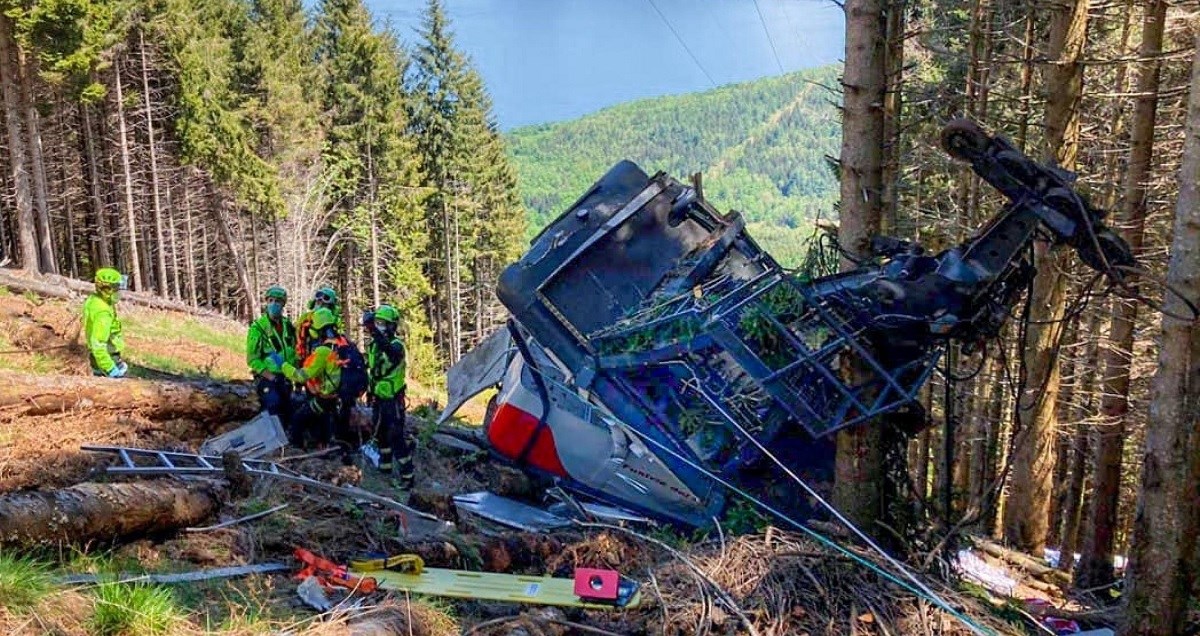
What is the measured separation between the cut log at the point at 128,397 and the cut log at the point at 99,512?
123 inches

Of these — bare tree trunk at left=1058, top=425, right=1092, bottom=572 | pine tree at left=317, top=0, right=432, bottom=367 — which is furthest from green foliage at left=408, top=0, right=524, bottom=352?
bare tree trunk at left=1058, top=425, right=1092, bottom=572

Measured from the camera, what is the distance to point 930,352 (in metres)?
6.14

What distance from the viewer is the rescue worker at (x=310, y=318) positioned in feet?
27.9

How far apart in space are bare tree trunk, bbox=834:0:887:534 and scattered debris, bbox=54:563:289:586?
3.69 m

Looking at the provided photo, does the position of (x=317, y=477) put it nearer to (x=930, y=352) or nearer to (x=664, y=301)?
(x=664, y=301)

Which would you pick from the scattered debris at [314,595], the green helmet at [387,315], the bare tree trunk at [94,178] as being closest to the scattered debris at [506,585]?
the scattered debris at [314,595]

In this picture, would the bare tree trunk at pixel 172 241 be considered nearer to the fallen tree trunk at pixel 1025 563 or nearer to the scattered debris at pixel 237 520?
the scattered debris at pixel 237 520

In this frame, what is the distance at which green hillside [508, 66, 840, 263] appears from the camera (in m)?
134

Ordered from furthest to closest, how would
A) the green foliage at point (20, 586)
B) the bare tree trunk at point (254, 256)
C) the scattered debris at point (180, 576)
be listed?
1. the bare tree trunk at point (254, 256)
2. the scattered debris at point (180, 576)
3. the green foliage at point (20, 586)

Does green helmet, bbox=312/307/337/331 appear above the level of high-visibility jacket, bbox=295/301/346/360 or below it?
above

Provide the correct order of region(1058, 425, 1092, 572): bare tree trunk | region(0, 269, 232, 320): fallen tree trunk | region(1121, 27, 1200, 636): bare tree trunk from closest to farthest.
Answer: region(1121, 27, 1200, 636): bare tree trunk < region(1058, 425, 1092, 572): bare tree trunk < region(0, 269, 232, 320): fallen tree trunk

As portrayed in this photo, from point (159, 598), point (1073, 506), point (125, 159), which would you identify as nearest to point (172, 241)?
point (125, 159)

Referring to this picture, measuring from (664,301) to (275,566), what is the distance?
12.3ft

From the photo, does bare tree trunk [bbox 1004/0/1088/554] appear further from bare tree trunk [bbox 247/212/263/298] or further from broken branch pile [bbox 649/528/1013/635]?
bare tree trunk [bbox 247/212/263/298]
